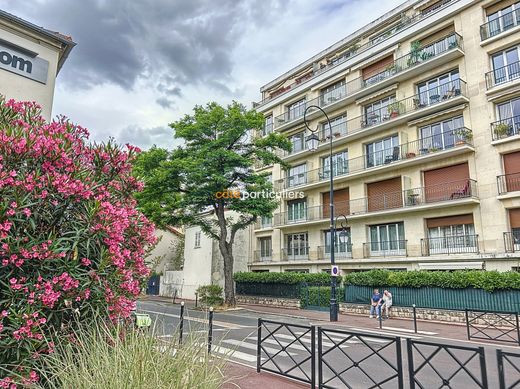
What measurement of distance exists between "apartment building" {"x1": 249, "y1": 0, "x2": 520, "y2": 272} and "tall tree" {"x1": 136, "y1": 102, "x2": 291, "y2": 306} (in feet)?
16.8

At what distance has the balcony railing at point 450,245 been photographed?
18.8 metres

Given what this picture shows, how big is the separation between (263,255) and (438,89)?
57.9ft

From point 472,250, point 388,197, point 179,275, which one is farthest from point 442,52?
point 179,275

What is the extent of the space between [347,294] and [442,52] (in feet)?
47.3

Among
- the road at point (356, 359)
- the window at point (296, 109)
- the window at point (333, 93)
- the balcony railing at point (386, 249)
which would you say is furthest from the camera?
the window at point (296, 109)

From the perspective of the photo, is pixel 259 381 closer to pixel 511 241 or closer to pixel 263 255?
pixel 511 241

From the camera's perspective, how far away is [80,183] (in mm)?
4160

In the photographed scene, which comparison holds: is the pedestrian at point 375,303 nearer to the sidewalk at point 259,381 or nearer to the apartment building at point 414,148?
the apartment building at point 414,148

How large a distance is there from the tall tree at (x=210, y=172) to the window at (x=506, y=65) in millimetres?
11658

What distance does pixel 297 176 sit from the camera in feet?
96.5

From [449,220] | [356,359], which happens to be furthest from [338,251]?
[356,359]

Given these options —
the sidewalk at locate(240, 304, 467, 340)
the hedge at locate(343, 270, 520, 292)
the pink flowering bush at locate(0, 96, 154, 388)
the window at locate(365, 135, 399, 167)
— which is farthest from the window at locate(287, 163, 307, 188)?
the pink flowering bush at locate(0, 96, 154, 388)

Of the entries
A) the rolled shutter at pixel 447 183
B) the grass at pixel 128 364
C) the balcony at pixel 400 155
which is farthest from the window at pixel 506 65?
the grass at pixel 128 364

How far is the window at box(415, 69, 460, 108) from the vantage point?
67.2 feet
